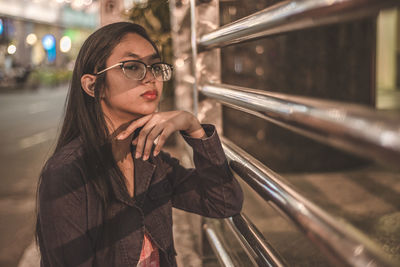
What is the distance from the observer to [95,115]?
1.66 metres

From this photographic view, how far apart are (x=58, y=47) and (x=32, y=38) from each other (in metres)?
5.68

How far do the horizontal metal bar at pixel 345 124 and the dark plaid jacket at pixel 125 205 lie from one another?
80 cm

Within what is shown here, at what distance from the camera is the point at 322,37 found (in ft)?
15.5

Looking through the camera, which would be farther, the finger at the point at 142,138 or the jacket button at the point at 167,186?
the jacket button at the point at 167,186

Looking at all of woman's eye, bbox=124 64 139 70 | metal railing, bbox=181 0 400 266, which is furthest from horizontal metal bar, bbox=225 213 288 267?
woman's eye, bbox=124 64 139 70

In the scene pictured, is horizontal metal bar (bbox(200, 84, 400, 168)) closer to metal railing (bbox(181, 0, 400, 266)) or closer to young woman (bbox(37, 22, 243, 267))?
metal railing (bbox(181, 0, 400, 266))

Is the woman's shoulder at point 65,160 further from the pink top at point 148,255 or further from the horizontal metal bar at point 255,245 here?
the horizontal metal bar at point 255,245

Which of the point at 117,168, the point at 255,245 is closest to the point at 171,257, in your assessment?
the point at 117,168

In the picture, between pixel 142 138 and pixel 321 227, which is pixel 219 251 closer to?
pixel 142 138

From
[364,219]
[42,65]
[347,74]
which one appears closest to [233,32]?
[364,219]

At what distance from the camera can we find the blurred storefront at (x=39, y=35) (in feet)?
90.0

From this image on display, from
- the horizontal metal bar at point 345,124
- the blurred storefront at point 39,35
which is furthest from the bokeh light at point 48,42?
the horizontal metal bar at point 345,124

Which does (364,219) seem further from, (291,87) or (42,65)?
(42,65)

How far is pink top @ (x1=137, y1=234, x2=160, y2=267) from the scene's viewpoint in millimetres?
1664
